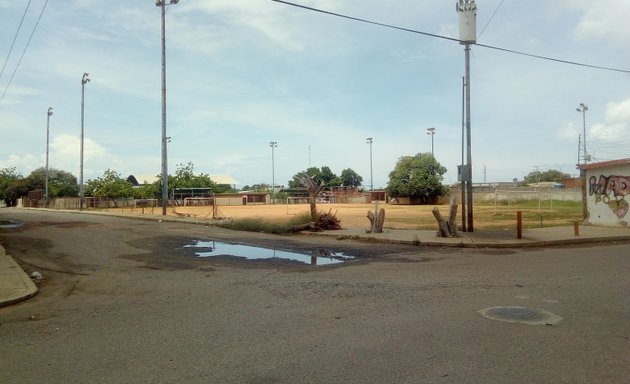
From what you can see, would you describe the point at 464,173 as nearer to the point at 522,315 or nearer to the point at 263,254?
the point at 263,254

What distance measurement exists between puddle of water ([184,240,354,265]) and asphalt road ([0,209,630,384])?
1153mm

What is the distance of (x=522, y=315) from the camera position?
22.4 feet

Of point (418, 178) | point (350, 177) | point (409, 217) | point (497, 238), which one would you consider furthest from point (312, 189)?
point (350, 177)

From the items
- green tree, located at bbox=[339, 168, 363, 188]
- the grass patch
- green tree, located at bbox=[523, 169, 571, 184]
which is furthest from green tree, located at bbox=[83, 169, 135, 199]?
green tree, located at bbox=[523, 169, 571, 184]

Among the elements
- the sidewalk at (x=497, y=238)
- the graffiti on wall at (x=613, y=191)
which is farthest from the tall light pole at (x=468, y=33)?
Result: the graffiti on wall at (x=613, y=191)

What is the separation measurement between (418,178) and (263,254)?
209ft

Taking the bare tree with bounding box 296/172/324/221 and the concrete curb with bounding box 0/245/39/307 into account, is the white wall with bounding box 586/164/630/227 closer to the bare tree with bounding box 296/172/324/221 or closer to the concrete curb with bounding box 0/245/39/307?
the bare tree with bounding box 296/172/324/221

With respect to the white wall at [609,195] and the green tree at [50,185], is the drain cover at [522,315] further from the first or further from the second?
the green tree at [50,185]

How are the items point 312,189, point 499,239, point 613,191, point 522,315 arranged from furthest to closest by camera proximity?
point 312,189, point 613,191, point 499,239, point 522,315

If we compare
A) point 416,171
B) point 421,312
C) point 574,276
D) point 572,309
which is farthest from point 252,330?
point 416,171

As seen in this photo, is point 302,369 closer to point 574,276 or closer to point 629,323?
point 629,323

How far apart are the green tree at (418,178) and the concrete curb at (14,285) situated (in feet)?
223

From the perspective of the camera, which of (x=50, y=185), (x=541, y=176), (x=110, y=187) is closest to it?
(x=110, y=187)

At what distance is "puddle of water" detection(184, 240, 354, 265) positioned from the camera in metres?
13.5
